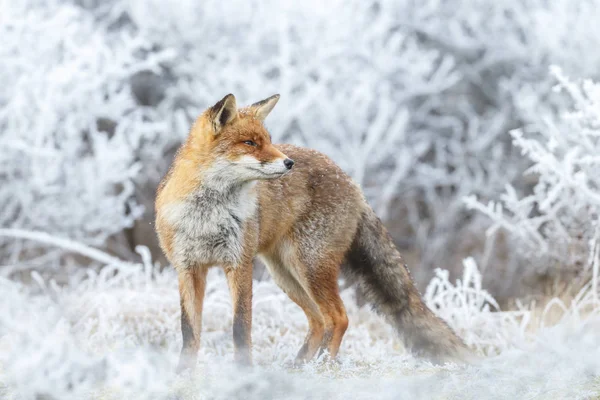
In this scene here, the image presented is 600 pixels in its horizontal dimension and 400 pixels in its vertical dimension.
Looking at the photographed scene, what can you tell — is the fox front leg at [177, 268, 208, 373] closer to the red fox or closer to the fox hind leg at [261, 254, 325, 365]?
the red fox

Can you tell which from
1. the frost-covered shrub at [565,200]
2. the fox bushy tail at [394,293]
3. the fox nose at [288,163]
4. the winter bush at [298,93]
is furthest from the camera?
the winter bush at [298,93]

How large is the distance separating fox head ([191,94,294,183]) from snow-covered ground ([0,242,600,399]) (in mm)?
1014

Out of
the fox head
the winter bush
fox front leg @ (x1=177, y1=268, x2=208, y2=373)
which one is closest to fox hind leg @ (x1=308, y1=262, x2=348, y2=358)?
fox front leg @ (x1=177, y1=268, x2=208, y2=373)

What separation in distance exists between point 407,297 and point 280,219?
97 centimetres

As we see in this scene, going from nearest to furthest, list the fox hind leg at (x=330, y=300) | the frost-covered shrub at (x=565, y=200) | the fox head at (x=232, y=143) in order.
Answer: the fox head at (x=232, y=143), the fox hind leg at (x=330, y=300), the frost-covered shrub at (x=565, y=200)

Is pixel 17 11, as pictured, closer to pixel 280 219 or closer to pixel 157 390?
pixel 280 219

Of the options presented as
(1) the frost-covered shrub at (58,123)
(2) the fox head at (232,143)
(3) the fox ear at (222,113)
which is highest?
(3) the fox ear at (222,113)

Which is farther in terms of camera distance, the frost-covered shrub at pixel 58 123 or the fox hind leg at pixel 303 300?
the frost-covered shrub at pixel 58 123

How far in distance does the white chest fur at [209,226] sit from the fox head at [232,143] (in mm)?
134

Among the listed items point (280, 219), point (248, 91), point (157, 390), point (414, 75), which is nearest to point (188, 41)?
point (248, 91)

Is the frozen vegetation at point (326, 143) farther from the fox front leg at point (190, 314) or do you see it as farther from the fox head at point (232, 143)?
the fox head at point (232, 143)

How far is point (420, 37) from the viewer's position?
1169 cm

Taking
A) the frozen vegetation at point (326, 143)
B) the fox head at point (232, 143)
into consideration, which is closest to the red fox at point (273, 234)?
the fox head at point (232, 143)

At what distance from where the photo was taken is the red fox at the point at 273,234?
14.6 feet
